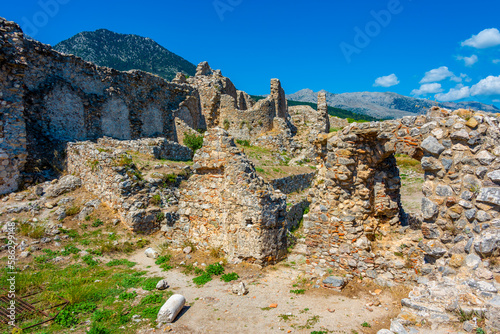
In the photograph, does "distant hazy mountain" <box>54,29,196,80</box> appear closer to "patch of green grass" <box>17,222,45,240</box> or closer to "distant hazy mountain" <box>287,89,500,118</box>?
"patch of green grass" <box>17,222,45,240</box>

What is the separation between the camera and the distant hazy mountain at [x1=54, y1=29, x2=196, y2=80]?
59.3 m

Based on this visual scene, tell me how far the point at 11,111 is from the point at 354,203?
15.1 meters

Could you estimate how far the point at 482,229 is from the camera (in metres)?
4.64

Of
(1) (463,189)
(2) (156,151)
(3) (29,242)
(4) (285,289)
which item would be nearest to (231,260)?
(4) (285,289)

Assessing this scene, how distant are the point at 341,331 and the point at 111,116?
1954cm

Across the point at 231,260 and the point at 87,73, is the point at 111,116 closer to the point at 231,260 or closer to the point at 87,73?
the point at 87,73

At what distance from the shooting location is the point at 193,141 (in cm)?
2028

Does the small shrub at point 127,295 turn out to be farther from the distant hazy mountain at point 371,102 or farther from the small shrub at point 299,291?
the distant hazy mountain at point 371,102

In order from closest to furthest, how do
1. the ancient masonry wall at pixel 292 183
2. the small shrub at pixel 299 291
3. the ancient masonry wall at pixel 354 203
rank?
the small shrub at pixel 299 291, the ancient masonry wall at pixel 354 203, the ancient masonry wall at pixel 292 183

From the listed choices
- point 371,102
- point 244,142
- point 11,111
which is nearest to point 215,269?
point 11,111

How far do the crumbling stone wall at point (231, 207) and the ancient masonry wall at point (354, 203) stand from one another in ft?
3.61

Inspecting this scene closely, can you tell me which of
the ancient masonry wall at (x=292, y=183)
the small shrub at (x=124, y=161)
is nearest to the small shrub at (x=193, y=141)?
the ancient masonry wall at (x=292, y=183)

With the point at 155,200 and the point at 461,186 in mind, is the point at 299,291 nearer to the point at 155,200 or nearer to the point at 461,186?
the point at 461,186

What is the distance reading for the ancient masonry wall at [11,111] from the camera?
12.8m
